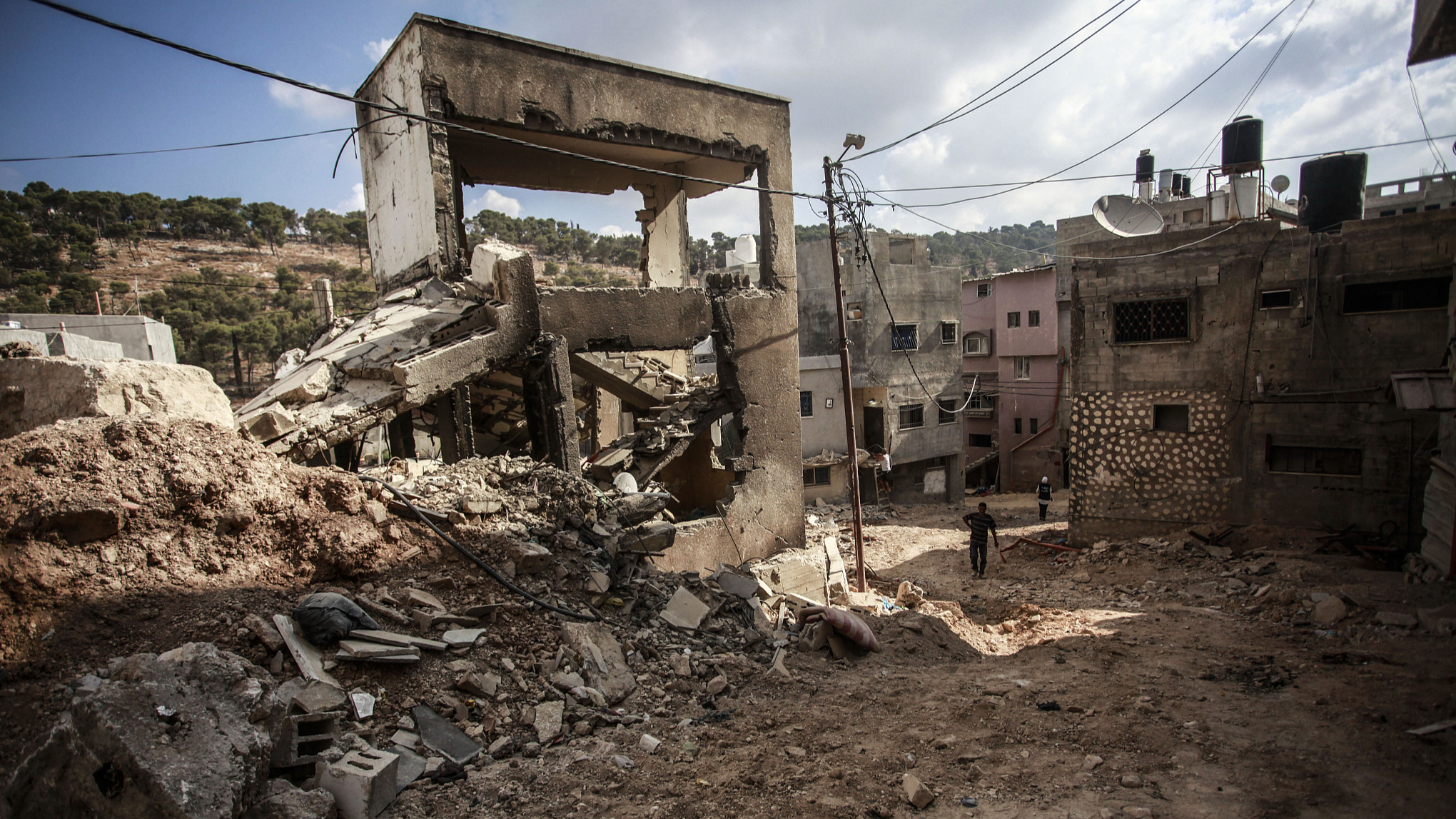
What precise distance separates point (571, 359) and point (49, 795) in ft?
31.9

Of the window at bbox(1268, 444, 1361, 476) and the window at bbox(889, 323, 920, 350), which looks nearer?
the window at bbox(1268, 444, 1361, 476)

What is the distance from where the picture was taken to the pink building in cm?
2819

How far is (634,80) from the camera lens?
35.7ft

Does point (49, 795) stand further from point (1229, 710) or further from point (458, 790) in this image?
point (1229, 710)

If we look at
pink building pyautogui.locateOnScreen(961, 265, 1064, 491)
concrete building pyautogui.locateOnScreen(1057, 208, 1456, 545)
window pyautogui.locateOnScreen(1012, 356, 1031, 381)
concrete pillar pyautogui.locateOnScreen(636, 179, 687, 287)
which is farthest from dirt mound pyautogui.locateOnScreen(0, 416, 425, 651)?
window pyautogui.locateOnScreen(1012, 356, 1031, 381)

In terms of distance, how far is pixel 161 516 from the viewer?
4.70 metres

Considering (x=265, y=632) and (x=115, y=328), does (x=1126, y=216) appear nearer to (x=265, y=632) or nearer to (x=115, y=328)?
(x=265, y=632)

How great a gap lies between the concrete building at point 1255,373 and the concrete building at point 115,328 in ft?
74.6

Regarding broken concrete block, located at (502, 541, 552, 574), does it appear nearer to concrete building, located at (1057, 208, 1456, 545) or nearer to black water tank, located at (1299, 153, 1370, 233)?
concrete building, located at (1057, 208, 1456, 545)

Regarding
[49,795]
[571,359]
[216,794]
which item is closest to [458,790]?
[216,794]

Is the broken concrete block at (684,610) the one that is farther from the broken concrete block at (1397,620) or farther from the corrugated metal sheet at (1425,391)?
the corrugated metal sheet at (1425,391)

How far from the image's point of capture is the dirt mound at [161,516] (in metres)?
4.16

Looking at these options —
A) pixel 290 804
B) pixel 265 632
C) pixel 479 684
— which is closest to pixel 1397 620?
pixel 479 684

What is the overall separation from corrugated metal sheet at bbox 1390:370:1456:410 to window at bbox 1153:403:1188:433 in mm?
4143
